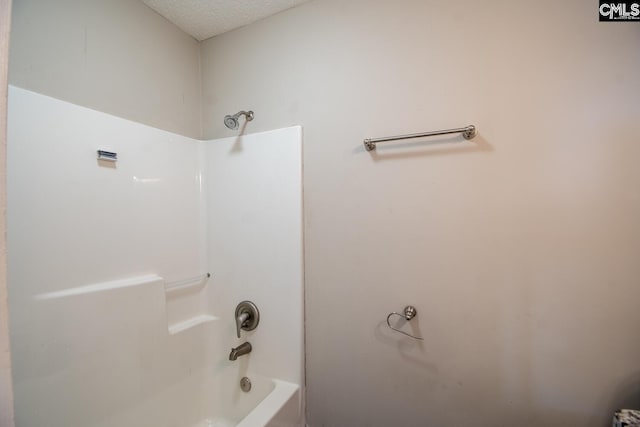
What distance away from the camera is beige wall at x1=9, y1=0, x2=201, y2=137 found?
1026 mm

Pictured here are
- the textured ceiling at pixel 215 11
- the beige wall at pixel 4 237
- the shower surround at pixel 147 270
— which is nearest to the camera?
the beige wall at pixel 4 237

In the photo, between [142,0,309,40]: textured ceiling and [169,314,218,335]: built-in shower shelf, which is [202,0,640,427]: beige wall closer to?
[142,0,309,40]: textured ceiling

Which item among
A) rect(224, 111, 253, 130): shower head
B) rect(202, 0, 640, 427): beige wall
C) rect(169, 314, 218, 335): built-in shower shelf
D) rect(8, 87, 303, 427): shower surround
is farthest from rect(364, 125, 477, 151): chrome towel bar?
rect(169, 314, 218, 335): built-in shower shelf

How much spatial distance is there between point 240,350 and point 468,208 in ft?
4.67

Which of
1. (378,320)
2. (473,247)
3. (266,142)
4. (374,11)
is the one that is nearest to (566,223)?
(473,247)

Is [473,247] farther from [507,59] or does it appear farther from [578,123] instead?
[507,59]

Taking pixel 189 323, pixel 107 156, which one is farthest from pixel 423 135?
pixel 189 323

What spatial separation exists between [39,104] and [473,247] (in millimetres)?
1865

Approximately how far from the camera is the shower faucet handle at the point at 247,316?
4.88 ft

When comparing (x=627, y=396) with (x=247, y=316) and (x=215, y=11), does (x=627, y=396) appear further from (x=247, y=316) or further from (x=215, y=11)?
(x=215, y=11)

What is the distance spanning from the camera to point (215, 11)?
1.45 metres

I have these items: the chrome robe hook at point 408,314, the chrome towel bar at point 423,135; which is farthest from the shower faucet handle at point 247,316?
the chrome towel bar at point 423,135

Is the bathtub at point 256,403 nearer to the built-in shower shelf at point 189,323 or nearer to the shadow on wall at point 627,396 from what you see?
the built-in shower shelf at point 189,323

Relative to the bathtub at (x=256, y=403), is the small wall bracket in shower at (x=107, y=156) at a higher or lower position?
higher
